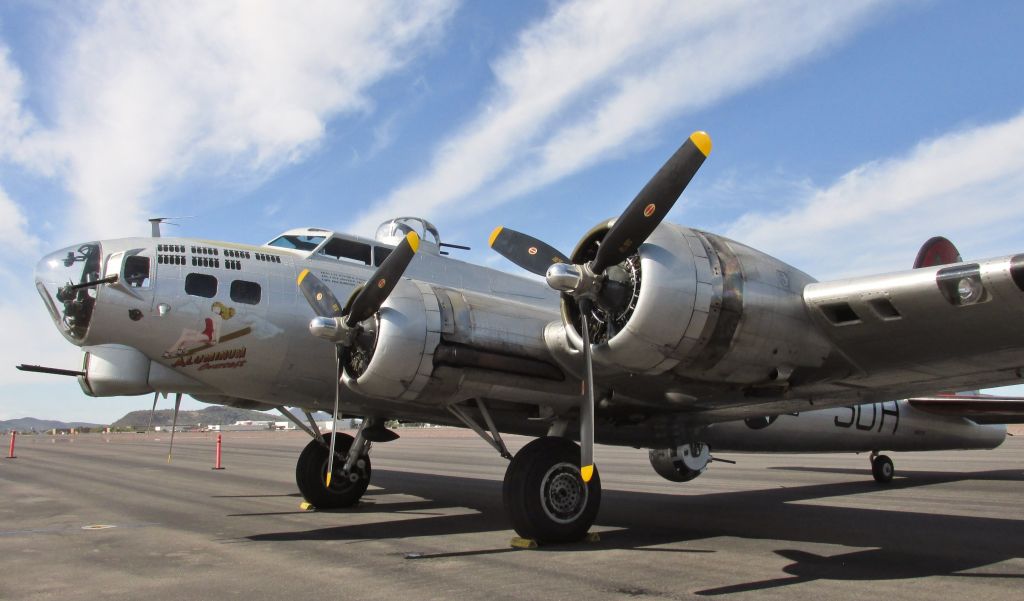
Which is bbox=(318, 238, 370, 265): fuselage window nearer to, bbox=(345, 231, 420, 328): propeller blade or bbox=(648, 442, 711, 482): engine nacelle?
bbox=(345, 231, 420, 328): propeller blade

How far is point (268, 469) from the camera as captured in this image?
72.2 feet

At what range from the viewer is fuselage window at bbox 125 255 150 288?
847cm

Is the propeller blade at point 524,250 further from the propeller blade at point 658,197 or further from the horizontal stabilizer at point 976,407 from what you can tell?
the horizontal stabilizer at point 976,407

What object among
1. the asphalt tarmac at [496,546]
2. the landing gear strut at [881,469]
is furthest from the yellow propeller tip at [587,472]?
the landing gear strut at [881,469]

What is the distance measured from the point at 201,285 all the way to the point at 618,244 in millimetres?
5275

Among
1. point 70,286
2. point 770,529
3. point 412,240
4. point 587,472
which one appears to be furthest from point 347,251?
point 770,529

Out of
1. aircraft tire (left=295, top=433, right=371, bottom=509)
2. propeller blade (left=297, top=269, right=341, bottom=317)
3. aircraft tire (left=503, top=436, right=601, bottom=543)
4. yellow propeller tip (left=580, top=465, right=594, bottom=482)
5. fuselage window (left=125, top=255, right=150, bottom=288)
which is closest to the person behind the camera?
yellow propeller tip (left=580, top=465, right=594, bottom=482)

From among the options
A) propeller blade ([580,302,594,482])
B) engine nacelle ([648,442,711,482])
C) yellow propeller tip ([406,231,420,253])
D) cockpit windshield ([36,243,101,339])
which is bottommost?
engine nacelle ([648,442,711,482])

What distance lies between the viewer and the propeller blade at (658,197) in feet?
21.9

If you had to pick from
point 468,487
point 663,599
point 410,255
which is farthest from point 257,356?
point 468,487

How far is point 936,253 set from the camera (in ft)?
36.6

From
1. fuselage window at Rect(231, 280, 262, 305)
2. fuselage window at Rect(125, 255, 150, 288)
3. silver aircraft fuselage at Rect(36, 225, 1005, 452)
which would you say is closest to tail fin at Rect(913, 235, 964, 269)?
silver aircraft fuselage at Rect(36, 225, 1005, 452)

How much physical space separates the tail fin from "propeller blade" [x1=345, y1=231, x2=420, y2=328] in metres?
7.94

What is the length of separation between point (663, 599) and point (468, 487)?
396 inches
